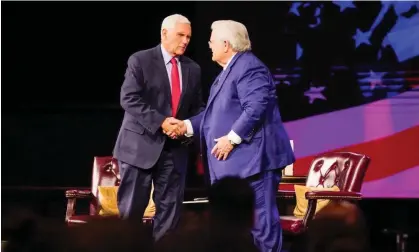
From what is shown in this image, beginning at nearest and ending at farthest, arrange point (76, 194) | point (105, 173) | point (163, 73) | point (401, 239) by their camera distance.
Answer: point (163, 73)
point (76, 194)
point (105, 173)
point (401, 239)

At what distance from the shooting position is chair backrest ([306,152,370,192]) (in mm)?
4957

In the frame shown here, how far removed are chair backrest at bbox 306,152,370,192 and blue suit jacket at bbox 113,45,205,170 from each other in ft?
4.51

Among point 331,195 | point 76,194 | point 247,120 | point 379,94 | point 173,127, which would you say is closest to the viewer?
point 247,120

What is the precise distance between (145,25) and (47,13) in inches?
35.1

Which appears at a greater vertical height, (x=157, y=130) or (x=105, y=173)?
(x=157, y=130)

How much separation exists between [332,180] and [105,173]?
63.1 inches

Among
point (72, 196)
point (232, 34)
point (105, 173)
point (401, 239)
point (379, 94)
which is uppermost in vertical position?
point (232, 34)

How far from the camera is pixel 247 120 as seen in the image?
11.7 feet

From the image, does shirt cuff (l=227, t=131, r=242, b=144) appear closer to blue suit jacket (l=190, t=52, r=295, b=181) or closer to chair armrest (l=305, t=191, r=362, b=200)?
blue suit jacket (l=190, t=52, r=295, b=181)

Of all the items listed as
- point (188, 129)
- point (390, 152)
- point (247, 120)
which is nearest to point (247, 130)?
point (247, 120)

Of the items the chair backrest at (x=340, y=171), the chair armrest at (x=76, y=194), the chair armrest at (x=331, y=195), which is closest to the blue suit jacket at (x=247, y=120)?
the chair armrest at (x=331, y=195)

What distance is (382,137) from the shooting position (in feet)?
20.6

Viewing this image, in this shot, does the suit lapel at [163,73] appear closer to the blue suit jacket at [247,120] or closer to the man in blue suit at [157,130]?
the man in blue suit at [157,130]

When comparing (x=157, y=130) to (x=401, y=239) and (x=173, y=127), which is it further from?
(x=401, y=239)
